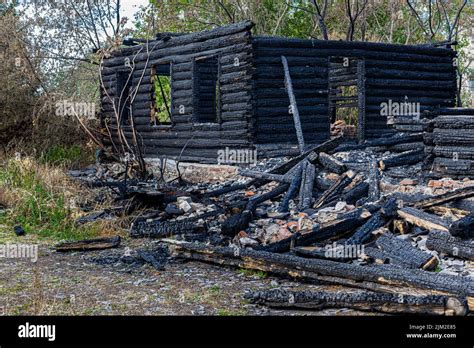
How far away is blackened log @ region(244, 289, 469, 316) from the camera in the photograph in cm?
525

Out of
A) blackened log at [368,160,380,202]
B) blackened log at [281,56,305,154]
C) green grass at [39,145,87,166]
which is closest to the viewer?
blackened log at [368,160,380,202]

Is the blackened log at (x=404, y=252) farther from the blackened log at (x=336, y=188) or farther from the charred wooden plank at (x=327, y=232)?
the blackened log at (x=336, y=188)

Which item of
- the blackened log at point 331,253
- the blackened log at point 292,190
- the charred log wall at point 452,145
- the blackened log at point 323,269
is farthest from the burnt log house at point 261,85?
the blackened log at point 331,253

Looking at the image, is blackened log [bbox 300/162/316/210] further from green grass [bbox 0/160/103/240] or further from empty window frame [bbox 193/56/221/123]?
empty window frame [bbox 193/56/221/123]

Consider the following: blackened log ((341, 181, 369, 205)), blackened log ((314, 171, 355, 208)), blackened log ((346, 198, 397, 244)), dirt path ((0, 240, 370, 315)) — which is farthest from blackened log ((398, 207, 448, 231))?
dirt path ((0, 240, 370, 315))

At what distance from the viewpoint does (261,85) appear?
1549cm

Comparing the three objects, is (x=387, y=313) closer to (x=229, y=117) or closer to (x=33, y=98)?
(x=229, y=117)

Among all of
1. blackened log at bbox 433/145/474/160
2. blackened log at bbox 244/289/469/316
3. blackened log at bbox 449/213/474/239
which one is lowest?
blackened log at bbox 244/289/469/316

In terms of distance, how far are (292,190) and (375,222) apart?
2941mm

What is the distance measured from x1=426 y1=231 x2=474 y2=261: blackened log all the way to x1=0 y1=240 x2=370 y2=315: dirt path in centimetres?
167

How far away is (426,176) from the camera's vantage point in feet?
37.4

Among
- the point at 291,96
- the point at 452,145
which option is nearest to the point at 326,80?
the point at 291,96

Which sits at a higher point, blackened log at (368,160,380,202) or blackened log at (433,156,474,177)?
blackened log at (433,156,474,177)
